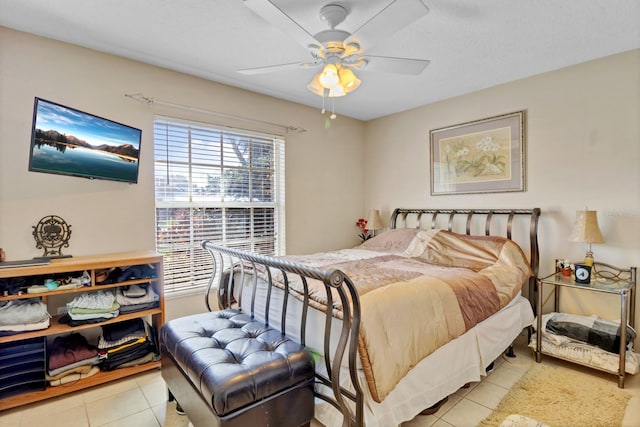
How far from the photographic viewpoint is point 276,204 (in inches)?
142

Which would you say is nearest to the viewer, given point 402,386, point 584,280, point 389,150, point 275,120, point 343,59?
point 402,386

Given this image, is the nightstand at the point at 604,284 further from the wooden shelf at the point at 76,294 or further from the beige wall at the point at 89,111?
the wooden shelf at the point at 76,294

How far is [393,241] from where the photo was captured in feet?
11.5

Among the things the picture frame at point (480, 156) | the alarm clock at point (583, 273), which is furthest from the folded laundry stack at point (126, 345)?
the alarm clock at point (583, 273)

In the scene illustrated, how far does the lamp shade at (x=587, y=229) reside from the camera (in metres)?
2.42

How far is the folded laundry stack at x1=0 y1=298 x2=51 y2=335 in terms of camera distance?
1928 millimetres

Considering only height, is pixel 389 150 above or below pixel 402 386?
above

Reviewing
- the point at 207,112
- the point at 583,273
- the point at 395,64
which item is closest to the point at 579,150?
the point at 583,273

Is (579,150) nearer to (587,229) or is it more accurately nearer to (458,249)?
(587,229)

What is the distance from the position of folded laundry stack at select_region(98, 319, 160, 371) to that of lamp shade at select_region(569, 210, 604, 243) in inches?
134

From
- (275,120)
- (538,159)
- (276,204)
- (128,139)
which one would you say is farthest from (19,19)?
(538,159)

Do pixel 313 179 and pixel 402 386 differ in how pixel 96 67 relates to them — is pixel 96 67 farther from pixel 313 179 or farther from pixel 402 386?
pixel 402 386

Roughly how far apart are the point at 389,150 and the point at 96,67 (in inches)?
126

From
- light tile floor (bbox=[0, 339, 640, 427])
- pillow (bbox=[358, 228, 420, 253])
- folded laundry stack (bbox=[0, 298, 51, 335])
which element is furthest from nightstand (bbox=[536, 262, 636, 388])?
folded laundry stack (bbox=[0, 298, 51, 335])
